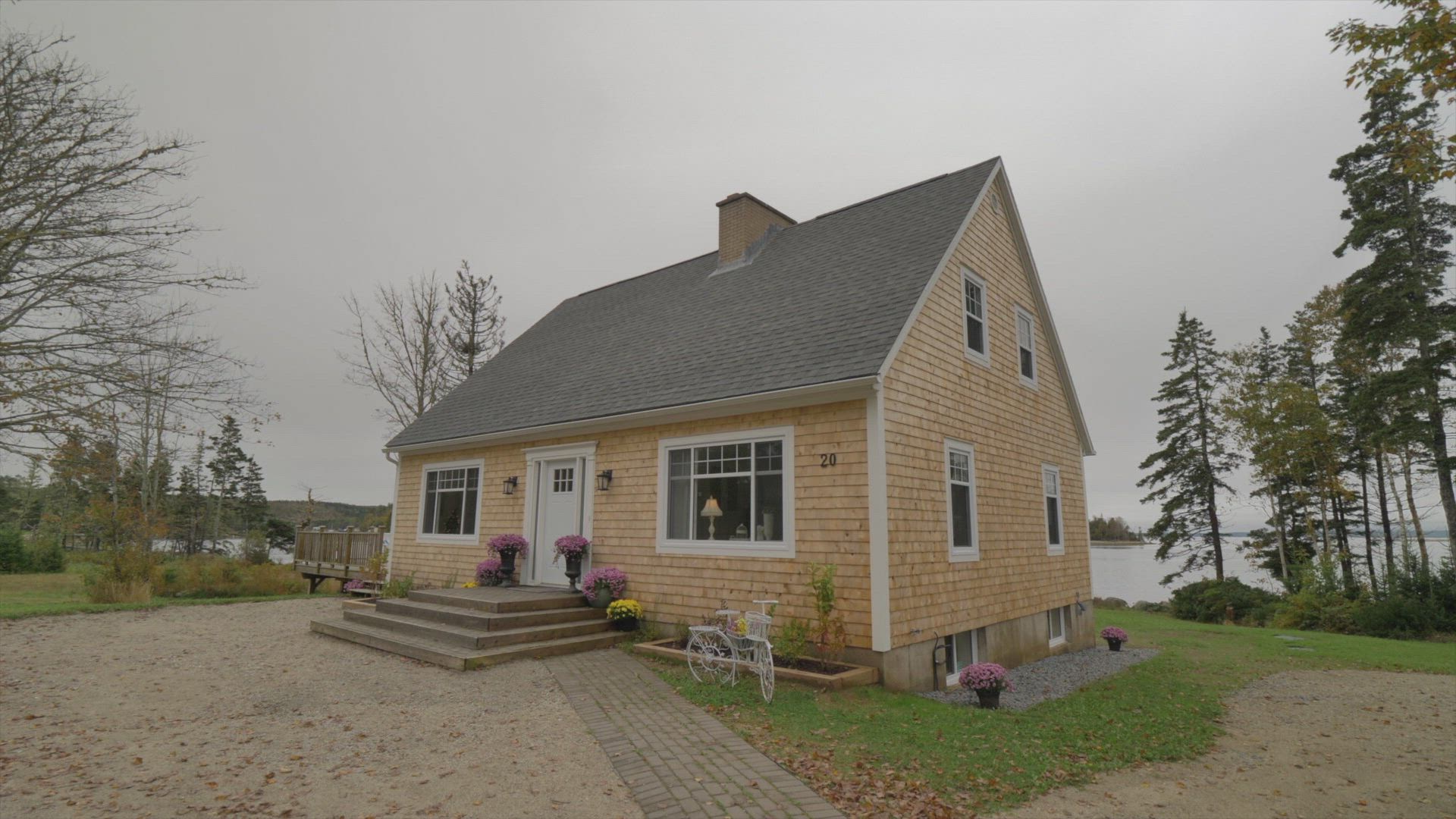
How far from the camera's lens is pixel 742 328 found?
11.7 metres

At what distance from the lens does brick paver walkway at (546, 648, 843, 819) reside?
452 cm

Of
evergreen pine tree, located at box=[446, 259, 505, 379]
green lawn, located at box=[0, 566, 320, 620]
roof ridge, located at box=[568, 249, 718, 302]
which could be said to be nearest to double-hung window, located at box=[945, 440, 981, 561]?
roof ridge, located at box=[568, 249, 718, 302]

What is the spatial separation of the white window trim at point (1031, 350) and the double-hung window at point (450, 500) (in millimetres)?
11399

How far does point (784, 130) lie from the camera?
1505 centimetres

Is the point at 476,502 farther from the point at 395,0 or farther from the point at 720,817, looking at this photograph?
the point at 720,817

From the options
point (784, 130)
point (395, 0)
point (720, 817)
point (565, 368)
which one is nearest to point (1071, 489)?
point (784, 130)

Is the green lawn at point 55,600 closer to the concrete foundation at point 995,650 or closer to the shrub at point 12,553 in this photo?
the shrub at point 12,553

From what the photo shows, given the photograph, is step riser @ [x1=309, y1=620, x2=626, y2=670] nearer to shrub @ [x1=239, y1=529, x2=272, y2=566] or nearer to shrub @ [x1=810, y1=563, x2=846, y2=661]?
shrub @ [x1=810, y1=563, x2=846, y2=661]

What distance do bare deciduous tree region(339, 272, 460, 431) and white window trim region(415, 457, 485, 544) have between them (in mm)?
12094

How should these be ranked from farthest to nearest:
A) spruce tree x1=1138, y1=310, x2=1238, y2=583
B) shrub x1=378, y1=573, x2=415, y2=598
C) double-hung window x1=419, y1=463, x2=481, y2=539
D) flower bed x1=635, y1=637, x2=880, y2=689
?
spruce tree x1=1138, y1=310, x2=1238, y2=583 < double-hung window x1=419, y1=463, x2=481, y2=539 < shrub x1=378, y1=573, x2=415, y2=598 < flower bed x1=635, y1=637, x2=880, y2=689

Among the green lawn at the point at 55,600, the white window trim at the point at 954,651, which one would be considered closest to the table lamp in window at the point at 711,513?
the white window trim at the point at 954,651

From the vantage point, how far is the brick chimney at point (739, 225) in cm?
1506

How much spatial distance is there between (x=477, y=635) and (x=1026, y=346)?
449 inches

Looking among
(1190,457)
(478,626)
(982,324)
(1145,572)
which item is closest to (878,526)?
(982,324)
